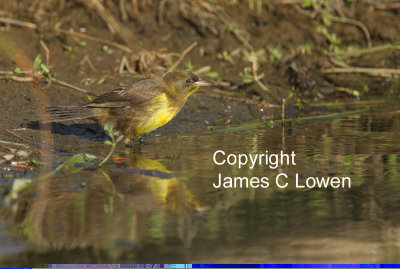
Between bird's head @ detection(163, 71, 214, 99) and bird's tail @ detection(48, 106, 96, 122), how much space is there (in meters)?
0.95

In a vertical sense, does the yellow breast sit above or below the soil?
below

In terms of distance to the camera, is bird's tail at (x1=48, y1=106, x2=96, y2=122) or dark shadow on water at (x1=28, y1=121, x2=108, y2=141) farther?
dark shadow on water at (x1=28, y1=121, x2=108, y2=141)

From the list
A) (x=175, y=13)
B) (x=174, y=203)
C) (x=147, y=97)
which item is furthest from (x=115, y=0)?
(x=174, y=203)

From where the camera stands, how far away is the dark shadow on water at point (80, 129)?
25.0ft

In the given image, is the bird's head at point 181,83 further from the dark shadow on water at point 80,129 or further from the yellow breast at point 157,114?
the dark shadow on water at point 80,129

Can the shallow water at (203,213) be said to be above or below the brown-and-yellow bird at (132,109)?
below

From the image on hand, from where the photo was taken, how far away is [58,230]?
13.4 ft

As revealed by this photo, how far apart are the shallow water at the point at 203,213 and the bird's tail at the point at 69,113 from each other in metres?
0.71

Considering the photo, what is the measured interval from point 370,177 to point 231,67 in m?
5.45

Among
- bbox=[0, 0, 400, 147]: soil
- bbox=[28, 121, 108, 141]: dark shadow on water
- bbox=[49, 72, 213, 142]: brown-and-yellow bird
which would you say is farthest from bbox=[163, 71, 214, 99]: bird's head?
bbox=[28, 121, 108, 141]: dark shadow on water

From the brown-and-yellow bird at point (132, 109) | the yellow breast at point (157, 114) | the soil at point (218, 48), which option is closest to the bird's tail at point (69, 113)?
the brown-and-yellow bird at point (132, 109)

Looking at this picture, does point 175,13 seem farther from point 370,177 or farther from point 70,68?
point 370,177

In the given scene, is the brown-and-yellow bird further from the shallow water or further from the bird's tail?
the shallow water

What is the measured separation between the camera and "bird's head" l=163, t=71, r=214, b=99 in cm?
775
